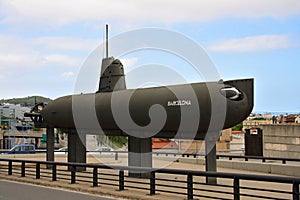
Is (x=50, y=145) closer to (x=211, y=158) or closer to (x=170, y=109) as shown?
(x=170, y=109)

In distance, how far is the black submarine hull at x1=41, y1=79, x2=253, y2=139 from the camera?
53.9 feet

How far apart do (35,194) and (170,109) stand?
5690mm

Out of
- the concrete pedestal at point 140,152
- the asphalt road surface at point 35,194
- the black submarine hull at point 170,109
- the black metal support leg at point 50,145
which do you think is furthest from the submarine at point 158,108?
the asphalt road surface at point 35,194

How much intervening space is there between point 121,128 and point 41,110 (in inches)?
282

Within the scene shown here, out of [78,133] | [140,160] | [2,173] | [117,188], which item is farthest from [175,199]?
[2,173]

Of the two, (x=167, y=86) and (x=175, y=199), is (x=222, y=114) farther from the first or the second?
(x=175, y=199)

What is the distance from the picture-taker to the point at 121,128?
64.0 ft

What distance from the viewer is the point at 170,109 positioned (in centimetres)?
1727

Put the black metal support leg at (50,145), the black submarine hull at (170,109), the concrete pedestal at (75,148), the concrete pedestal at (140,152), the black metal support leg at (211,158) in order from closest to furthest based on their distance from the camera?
1. the black submarine hull at (170,109)
2. the black metal support leg at (211,158)
3. the concrete pedestal at (140,152)
4. the concrete pedestal at (75,148)
5. the black metal support leg at (50,145)

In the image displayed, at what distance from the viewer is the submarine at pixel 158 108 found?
16.5 m

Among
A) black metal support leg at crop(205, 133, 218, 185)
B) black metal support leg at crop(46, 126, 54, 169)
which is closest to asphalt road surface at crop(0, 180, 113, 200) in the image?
black metal support leg at crop(205, 133, 218, 185)

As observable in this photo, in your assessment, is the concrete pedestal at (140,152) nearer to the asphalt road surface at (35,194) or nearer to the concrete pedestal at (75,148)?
the asphalt road surface at (35,194)

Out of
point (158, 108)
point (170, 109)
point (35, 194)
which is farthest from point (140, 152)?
point (35, 194)

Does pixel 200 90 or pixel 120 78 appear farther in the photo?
pixel 120 78
